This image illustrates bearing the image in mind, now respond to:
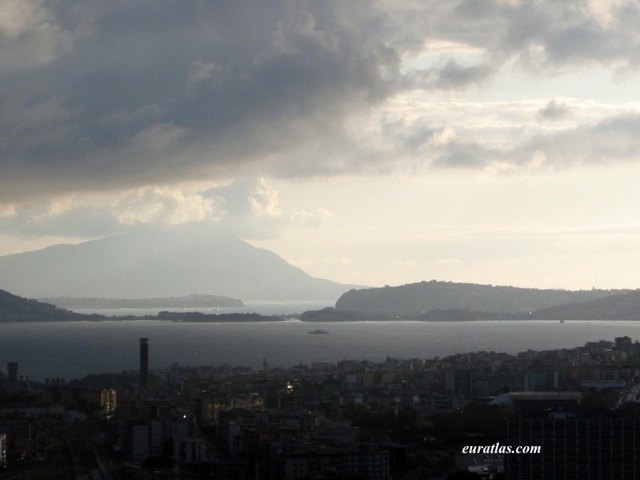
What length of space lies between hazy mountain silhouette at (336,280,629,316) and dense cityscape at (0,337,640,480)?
3586 inches

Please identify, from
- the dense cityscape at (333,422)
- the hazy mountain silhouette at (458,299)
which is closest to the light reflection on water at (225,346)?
the dense cityscape at (333,422)

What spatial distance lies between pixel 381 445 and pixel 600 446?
181 inches

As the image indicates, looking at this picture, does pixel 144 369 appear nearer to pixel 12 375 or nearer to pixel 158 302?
pixel 12 375

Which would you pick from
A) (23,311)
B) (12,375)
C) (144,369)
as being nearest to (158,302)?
(23,311)

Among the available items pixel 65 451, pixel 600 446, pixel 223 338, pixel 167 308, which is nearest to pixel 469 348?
pixel 223 338

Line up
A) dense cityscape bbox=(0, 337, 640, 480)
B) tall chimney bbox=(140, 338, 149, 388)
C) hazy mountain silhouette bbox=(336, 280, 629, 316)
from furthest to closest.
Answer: hazy mountain silhouette bbox=(336, 280, 629, 316), tall chimney bbox=(140, 338, 149, 388), dense cityscape bbox=(0, 337, 640, 480)

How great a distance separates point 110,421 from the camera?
29750 millimetres

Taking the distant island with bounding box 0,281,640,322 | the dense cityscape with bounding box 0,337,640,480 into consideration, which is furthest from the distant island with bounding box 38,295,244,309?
the dense cityscape with bounding box 0,337,640,480

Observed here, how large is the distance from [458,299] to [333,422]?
116 metres

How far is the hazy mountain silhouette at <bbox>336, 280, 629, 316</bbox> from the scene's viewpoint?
138m

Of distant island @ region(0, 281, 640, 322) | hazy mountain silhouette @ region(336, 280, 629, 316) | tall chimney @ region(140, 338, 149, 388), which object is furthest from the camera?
hazy mountain silhouette @ region(336, 280, 629, 316)

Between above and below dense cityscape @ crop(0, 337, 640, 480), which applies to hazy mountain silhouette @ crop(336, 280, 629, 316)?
above

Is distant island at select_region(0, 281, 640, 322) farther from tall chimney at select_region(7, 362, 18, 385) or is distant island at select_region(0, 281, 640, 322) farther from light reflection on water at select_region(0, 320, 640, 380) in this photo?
tall chimney at select_region(7, 362, 18, 385)

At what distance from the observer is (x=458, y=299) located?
143 metres
